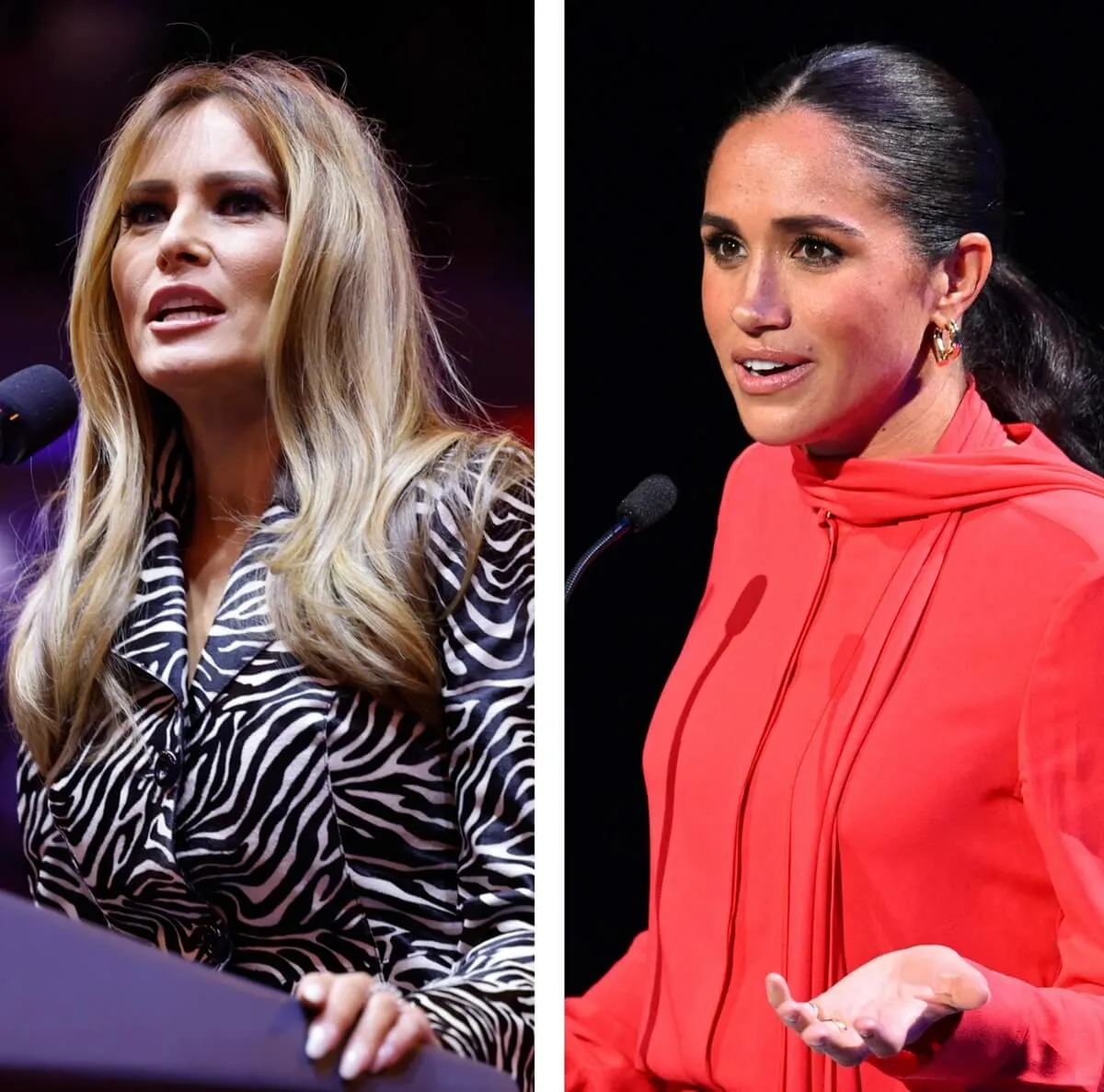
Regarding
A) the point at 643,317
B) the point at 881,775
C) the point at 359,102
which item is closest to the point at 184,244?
the point at 359,102

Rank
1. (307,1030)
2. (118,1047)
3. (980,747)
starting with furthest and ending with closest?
(980,747), (307,1030), (118,1047)

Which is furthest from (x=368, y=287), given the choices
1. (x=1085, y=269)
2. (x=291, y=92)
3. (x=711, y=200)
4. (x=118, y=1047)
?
(x=118, y=1047)

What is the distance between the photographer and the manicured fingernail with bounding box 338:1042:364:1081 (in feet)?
4.46

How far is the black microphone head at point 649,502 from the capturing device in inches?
71.5

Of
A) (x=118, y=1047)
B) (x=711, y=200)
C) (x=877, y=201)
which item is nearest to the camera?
(x=118, y=1047)

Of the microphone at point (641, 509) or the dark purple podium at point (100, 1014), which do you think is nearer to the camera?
the dark purple podium at point (100, 1014)

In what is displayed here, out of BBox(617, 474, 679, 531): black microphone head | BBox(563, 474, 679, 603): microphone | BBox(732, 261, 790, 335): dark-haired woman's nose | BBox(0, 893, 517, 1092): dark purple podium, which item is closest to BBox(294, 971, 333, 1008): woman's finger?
BBox(0, 893, 517, 1092): dark purple podium

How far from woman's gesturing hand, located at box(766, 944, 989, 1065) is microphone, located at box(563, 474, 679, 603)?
0.52 meters

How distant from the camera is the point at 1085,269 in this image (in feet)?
5.88

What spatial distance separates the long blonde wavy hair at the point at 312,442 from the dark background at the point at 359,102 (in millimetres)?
33

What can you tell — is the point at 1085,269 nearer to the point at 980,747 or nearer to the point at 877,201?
the point at 877,201

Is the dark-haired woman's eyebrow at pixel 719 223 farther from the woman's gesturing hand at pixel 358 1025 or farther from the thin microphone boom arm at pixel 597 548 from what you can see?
the woman's gesturing hand at pixel 358 1025

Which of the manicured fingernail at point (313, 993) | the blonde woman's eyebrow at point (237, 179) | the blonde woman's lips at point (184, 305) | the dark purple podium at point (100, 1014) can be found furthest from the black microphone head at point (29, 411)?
the manicured fingernail at point (313, 993)

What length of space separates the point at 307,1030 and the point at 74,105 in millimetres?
1223
